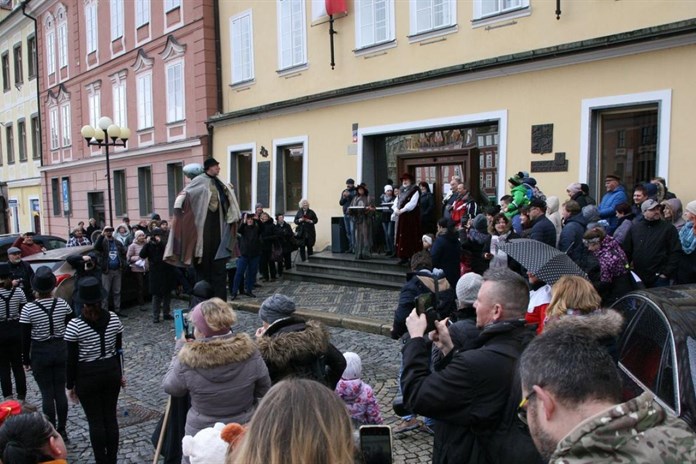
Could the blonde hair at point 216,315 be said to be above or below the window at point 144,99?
below

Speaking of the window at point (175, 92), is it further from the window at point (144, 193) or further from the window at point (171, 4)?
the window at point (144, 193)

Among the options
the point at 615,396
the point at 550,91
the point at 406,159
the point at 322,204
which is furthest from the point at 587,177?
the point at 615,396

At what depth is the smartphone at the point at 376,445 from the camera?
2.29 metres

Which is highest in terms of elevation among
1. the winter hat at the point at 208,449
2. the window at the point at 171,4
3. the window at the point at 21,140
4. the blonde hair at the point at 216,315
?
the window at the point at 171,4

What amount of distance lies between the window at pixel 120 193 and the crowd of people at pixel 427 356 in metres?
15.0

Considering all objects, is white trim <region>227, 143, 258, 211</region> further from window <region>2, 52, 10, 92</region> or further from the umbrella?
window <region>2, 52, 10, 92</region>

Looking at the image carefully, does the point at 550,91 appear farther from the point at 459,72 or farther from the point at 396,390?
the point at 396,390

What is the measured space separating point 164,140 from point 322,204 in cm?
834

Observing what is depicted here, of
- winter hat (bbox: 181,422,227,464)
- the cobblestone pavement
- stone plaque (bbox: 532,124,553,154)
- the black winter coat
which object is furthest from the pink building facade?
the black winter coat

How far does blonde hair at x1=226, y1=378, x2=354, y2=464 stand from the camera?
1.63 m

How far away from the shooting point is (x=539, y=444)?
1.89 m

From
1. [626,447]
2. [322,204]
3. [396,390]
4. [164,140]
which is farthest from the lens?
[164,140]

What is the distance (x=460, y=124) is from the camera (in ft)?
42.5

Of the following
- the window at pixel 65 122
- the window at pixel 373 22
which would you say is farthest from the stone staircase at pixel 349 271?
the window at pixel 65 122
